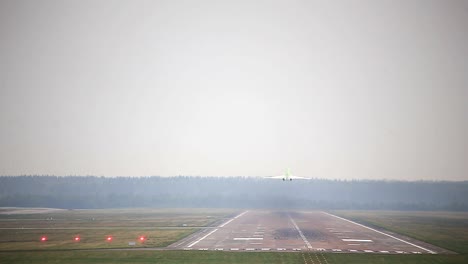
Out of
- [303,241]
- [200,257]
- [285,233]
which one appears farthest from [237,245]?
[285,233]

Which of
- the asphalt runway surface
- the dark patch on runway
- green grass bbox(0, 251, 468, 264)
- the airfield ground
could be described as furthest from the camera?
the dark patch on runway

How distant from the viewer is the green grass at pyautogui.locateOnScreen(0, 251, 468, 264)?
169 feet

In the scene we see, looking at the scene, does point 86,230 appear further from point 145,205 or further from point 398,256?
point 145,205

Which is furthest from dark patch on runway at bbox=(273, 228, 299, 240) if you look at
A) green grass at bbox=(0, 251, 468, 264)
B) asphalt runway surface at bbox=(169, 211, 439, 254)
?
green grass at bbox=(0, 251, 468, 264)

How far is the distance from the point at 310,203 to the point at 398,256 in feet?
450

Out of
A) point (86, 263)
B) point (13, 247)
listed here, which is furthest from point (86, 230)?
point (86, 263)

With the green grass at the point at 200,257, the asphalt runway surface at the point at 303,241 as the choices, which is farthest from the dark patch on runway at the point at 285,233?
the green grass at the point at 200,257

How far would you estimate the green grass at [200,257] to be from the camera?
51469mm

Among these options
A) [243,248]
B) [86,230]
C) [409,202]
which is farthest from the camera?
[409,202]

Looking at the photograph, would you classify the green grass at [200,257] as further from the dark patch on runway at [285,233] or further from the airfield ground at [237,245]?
the dark patch on runway at [285,233]

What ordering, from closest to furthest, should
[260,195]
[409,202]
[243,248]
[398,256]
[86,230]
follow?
[398,256], [243,248], [86,230], [409,202], [260,195]

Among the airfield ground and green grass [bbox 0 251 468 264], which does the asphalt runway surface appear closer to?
the airfield ground

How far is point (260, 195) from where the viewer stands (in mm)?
196375

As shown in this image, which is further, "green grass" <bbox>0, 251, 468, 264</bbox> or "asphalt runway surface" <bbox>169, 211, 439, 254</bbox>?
"asphalt runway surface" <bbox>169, 211, 439, 254</bbox>
